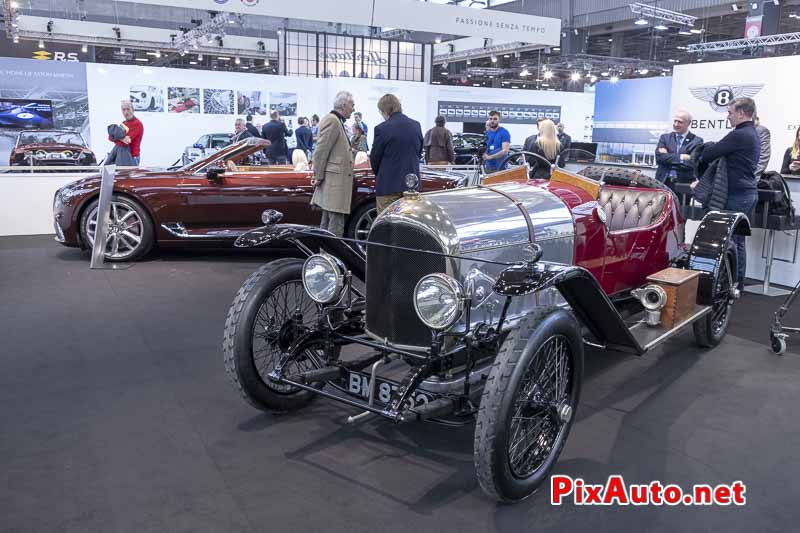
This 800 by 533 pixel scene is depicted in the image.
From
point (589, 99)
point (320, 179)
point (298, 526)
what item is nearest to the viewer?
point (298, 526)

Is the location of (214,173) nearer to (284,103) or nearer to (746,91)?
(746,91)

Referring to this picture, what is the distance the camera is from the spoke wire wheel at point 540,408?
2453 mm

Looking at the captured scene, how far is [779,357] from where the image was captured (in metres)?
4.19

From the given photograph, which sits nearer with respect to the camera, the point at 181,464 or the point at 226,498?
the point at 226,498

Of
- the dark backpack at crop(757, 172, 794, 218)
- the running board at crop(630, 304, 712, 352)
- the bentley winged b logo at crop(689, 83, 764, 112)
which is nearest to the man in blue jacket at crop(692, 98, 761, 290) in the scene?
the dark backpack at crop(757, 172, 794, 218)

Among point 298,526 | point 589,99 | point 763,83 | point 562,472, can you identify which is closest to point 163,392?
point 298,526

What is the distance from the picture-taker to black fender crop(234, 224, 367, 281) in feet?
10.3

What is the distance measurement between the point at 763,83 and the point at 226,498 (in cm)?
892

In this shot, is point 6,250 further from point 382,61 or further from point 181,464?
point 382,61

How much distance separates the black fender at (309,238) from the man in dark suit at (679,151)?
442cm

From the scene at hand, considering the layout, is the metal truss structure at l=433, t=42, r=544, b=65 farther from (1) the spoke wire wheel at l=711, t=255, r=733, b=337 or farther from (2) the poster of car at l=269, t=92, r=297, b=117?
(1) the spoke wire wheel at l=711, t=255, r=733, b=337

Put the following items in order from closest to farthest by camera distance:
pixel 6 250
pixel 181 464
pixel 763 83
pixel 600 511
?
pixel 600 511
pixel 181 464
pixel 6 250
pixel 763 83

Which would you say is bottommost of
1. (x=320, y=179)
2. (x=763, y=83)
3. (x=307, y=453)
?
(x=307, y=453)

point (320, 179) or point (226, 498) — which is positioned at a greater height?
point (320, 179)
